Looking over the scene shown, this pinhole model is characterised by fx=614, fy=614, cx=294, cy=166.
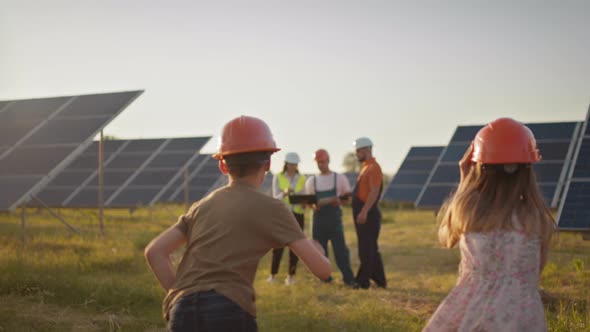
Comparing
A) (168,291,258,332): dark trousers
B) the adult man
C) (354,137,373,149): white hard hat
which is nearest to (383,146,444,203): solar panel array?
the adult man

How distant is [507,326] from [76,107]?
1210cm

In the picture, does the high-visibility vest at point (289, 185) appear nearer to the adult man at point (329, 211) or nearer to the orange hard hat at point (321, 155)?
Result: the adult man at point (329, 211)

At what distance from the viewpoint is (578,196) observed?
27.9 ft

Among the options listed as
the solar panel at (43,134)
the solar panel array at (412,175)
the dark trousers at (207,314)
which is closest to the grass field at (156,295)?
the solar panel at (43,134)

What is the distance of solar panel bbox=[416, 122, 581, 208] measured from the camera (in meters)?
13.8

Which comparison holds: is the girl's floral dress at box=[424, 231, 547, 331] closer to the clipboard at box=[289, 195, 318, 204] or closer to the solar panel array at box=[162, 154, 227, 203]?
the clipboard at box=[289, 195, 318, 204]

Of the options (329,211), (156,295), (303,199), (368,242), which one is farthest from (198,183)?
(156,295)

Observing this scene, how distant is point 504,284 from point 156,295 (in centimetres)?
476

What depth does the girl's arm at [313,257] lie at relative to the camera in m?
2.38

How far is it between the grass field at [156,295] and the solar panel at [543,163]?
3534 mm

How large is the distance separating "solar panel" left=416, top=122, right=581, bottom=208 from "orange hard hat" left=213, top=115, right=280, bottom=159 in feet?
38.2

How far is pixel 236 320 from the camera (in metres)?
2.37

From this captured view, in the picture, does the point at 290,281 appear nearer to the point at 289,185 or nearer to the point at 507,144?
the point at 289,185

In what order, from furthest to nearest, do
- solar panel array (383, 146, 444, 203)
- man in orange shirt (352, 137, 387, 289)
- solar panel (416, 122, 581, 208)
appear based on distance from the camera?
solar panel array (383, 146, 444, 203)
solar panel (416, 122, 581, 208)
man in orange shirt (352, 137, 387, 289)
